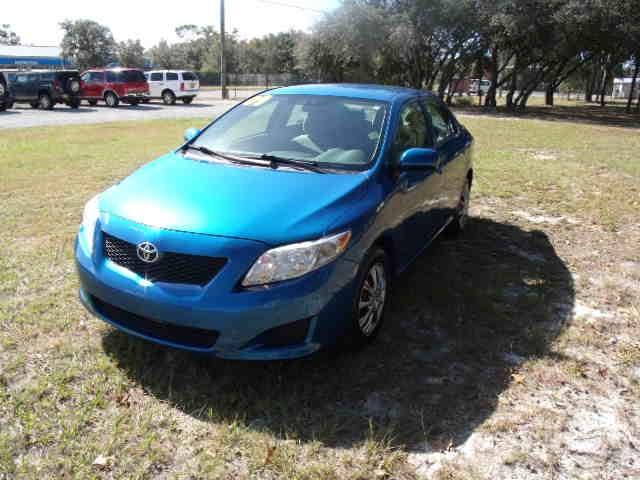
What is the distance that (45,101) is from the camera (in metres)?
24.1

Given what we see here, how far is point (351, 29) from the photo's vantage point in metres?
29.4

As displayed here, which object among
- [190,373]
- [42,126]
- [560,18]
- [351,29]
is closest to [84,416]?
[190,373]

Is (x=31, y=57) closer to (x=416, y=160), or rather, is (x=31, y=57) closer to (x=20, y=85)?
(x=20, y=85)

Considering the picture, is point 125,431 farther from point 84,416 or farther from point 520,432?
point 520,432

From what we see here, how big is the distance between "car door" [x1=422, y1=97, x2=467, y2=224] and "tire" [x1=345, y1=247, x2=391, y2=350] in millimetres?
1583

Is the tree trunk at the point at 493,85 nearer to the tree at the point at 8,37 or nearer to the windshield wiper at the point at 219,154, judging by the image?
the windshield wiper at the point at 219,154

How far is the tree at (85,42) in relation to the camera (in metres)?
63.0

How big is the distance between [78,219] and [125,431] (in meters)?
4.07

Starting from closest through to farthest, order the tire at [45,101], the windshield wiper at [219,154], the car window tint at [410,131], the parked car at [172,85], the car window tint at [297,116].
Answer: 1. the windshield wiper at [219,154]
2. the car window tint at [410,131]
3. the car window tint at [297,116]
4. the tire at [45,101]
5. the parked car at [172,85]

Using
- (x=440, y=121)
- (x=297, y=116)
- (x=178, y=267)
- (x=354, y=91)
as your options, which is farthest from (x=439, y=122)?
(x=178, y=267)

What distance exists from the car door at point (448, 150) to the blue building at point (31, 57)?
6002 centimetres

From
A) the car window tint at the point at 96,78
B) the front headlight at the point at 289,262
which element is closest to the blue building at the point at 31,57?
the car window tint at the point at 96,78

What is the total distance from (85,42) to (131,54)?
12307 millimetres

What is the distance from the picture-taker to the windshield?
12.3 ft
